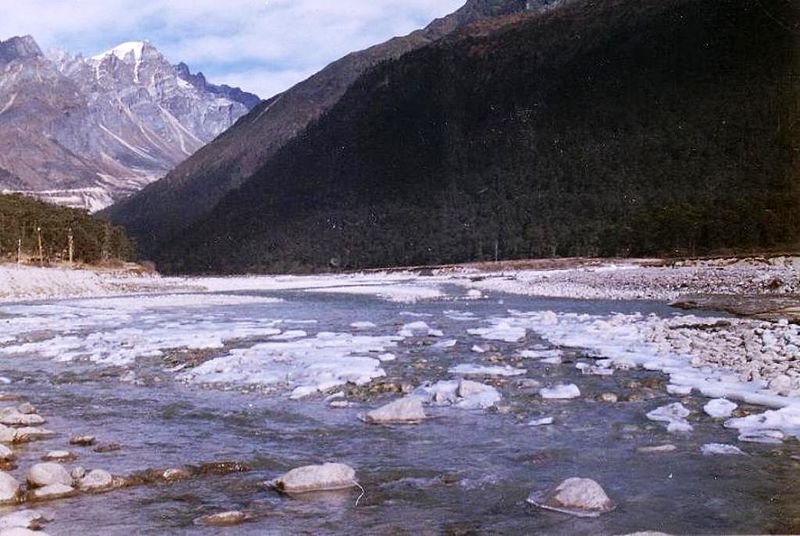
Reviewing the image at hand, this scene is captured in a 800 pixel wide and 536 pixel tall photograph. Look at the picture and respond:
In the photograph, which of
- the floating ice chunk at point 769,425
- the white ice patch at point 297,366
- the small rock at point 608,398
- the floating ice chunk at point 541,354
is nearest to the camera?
the floating ice chunk at point 769,425

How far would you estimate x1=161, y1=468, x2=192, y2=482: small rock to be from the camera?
7.97 meters

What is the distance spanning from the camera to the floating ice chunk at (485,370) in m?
14.0

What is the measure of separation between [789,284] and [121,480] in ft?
110

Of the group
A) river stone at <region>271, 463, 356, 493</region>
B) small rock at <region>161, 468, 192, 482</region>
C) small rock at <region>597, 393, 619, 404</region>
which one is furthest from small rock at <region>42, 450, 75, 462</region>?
small rock at <region>597, 393, 619, 404</region>

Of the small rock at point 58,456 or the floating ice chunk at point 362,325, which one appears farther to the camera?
the floating ice chunk at point 362,325

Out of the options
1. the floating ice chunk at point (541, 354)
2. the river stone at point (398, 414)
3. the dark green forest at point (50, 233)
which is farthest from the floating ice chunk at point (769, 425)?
the dark green forest at point (50, 233)

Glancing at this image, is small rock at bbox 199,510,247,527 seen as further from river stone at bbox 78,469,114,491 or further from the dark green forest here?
the dark green forest

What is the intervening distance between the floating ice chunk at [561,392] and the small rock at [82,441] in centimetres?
646

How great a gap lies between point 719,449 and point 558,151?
124198mm

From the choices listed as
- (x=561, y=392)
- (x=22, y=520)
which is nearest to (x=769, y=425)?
(x=561, y=392)

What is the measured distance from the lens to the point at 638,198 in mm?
107812

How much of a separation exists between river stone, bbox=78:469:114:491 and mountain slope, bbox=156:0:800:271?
251ft

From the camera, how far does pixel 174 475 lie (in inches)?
316

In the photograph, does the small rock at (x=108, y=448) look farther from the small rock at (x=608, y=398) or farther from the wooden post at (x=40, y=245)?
the wooden post at (x=40, y=245)
